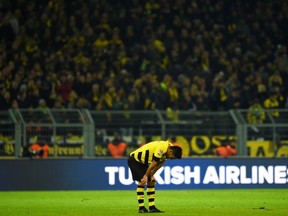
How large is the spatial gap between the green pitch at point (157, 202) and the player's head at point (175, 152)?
1131mm

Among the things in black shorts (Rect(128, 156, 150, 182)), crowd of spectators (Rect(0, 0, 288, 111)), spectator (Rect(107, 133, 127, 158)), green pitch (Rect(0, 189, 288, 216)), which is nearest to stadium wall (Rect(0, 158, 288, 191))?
green pitch (Rect(0, 189, 288, 216))

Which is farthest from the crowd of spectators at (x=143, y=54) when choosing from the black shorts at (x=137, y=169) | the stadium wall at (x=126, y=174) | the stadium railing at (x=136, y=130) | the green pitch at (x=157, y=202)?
the black shorts at (x=137, y=169)

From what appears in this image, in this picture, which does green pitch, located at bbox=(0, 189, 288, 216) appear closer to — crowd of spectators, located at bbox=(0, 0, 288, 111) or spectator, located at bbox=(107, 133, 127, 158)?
spectator, located at bbox=(107, 133, 127, 158)

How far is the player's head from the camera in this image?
1659 centimetres

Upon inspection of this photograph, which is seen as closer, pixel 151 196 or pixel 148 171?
pixel 148 171

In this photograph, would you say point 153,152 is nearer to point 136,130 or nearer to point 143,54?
point 136,130

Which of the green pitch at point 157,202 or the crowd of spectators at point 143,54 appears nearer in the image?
the green pitch at point 157,202

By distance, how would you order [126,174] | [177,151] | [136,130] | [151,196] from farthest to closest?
[136,130], [126,174], [151,196], [177,151]

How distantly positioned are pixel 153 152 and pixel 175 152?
2.08ft

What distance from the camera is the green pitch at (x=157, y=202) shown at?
1698cm

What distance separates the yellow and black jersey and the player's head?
104 mm

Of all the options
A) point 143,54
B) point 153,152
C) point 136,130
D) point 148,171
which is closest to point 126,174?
point 136,130

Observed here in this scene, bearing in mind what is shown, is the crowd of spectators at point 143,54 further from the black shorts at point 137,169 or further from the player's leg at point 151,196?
the player's leg at point 151,196

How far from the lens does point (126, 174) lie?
79.5 ft
